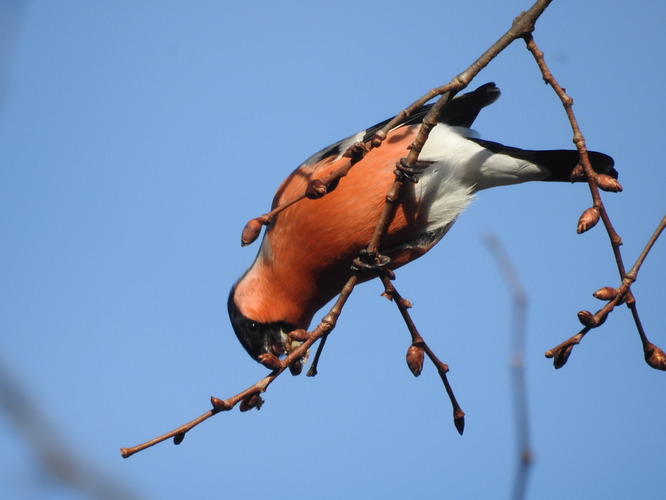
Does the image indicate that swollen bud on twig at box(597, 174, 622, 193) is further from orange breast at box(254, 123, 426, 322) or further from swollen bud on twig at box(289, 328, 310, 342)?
orange breast at box(254, 123, 426, 322)

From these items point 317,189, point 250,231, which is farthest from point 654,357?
point 250,231

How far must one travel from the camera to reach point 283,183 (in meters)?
3.40

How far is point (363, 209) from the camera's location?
3.03 m

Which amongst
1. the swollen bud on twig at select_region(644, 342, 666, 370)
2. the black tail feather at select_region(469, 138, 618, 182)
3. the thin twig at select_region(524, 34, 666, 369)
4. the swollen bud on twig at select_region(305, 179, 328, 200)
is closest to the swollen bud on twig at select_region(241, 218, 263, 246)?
Result: the swollen bud on twig at select_region(305, 179, 328, 200)

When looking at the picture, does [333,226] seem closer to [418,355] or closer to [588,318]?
[418,355]

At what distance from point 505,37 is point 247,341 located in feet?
6.42

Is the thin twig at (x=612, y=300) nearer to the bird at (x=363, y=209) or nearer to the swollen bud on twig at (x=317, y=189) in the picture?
the swollen bud on twig at (x=317, y=189)

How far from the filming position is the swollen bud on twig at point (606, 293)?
1769 mm

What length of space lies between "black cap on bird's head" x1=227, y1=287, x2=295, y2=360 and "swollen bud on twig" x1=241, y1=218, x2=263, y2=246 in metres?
1.50

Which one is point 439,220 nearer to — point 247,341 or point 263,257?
point 263,257

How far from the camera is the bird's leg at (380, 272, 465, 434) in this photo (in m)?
2.23

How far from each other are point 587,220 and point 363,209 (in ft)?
4.32

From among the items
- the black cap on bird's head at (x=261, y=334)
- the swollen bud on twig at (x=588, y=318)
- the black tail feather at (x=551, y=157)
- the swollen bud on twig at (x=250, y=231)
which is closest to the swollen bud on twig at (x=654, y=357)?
the swollen bud on twig at (x=588, y=318)

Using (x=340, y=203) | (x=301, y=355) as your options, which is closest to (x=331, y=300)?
(x=340, y=203)
